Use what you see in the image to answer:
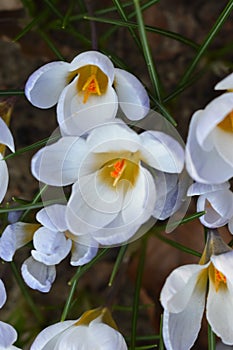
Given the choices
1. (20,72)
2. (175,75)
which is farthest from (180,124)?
(20,72)

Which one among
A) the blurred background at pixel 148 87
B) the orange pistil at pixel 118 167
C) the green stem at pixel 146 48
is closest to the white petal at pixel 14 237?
the orange pistil at pixel 118 167

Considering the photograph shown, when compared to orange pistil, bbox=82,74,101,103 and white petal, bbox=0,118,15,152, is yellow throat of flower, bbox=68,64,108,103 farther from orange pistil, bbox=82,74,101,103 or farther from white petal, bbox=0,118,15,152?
white petal, bbox=0,118,15,152

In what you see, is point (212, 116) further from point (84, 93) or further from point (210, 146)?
point (84, 93)

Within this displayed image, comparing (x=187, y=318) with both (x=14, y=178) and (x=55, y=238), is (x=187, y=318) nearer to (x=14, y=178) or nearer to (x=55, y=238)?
(x=55, y=238)

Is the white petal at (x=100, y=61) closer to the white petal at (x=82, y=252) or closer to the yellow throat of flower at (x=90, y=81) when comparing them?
the yellow throat of flower at (x=90, y=81)

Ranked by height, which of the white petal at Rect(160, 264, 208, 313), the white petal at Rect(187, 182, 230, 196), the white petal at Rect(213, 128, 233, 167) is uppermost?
the white petal at Rect(213, 128, 233, 167)

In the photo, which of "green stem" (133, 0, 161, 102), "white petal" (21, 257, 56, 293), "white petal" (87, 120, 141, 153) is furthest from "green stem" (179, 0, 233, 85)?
"white petal" (21, 257, 56, 293)
